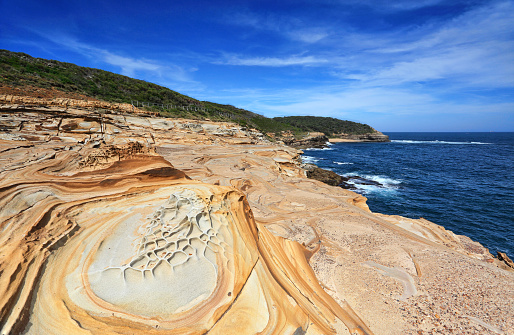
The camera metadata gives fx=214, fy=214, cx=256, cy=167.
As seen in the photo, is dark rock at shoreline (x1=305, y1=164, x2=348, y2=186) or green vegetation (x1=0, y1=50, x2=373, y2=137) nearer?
dark rock at shoreline (x1=305, y1=164, x2=348, y2=186)

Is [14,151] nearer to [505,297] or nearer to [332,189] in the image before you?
[505,297]

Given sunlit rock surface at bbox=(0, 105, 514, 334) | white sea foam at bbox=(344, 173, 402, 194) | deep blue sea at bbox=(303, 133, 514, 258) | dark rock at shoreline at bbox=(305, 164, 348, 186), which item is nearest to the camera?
sunlit rock surface at bbox=(0, 105, 514, 334)

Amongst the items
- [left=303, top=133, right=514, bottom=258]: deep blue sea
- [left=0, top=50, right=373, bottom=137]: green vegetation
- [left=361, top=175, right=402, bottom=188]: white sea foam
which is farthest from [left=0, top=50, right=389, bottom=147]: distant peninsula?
→ [left=303, top=133, right=514, bottom=258]: deep blue sea

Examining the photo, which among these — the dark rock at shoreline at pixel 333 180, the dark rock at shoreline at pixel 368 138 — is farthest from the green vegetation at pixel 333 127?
the dark rock at shoreline at pixel 333 180

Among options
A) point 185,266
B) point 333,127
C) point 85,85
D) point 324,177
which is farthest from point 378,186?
point 333,127

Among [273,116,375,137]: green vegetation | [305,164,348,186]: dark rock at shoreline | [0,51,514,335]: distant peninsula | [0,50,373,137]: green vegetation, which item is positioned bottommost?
[305,164,348,186]: dark rock at shoreline

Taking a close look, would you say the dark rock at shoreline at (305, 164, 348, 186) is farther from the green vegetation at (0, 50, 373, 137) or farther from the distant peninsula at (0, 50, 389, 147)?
the green vegetation at (0, 50, 373, 137)

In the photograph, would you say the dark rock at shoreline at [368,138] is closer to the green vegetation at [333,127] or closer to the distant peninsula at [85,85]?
the green vegetation at [333,127]

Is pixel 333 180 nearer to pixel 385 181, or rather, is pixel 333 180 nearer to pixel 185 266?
pixel 385 181

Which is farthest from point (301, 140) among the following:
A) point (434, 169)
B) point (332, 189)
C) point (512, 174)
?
point (332, 189)
